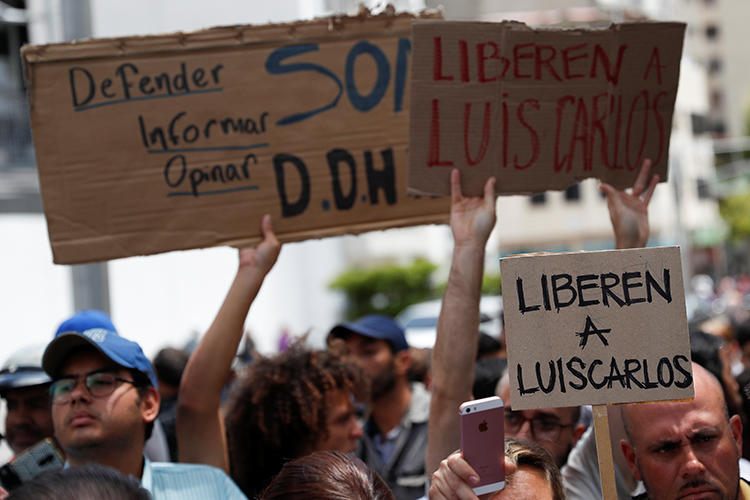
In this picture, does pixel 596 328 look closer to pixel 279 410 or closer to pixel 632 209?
pixel 632 209

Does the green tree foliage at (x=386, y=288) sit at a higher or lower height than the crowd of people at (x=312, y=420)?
lower

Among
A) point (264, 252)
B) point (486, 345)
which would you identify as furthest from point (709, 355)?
point (264, 252)

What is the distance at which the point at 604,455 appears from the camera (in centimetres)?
235

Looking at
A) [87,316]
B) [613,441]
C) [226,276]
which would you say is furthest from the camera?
→ [226,276]

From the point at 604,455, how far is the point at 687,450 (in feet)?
1.30

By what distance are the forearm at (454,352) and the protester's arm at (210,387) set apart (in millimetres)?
785

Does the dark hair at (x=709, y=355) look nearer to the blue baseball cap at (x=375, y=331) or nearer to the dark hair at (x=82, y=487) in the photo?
the blue baseball cap at (x=375, y=331)

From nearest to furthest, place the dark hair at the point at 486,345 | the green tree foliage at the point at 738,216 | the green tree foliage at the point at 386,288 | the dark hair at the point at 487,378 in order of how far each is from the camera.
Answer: the dark hair at the point at 487,378, the dark hair at the point at 486,345, the green tree foliage at the point at 386,288, the green tree foliage at the point at 738,216

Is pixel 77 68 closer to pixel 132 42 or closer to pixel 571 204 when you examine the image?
pixel 132 42

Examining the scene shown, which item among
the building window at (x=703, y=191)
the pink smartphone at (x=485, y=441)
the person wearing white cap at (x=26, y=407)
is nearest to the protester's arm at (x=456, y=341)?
the pink smartphone at (x=485, y=441)

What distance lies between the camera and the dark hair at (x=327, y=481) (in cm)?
209

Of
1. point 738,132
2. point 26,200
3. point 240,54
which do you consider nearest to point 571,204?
point 738,132

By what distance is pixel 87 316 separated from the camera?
343cm

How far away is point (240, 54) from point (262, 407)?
139cm
